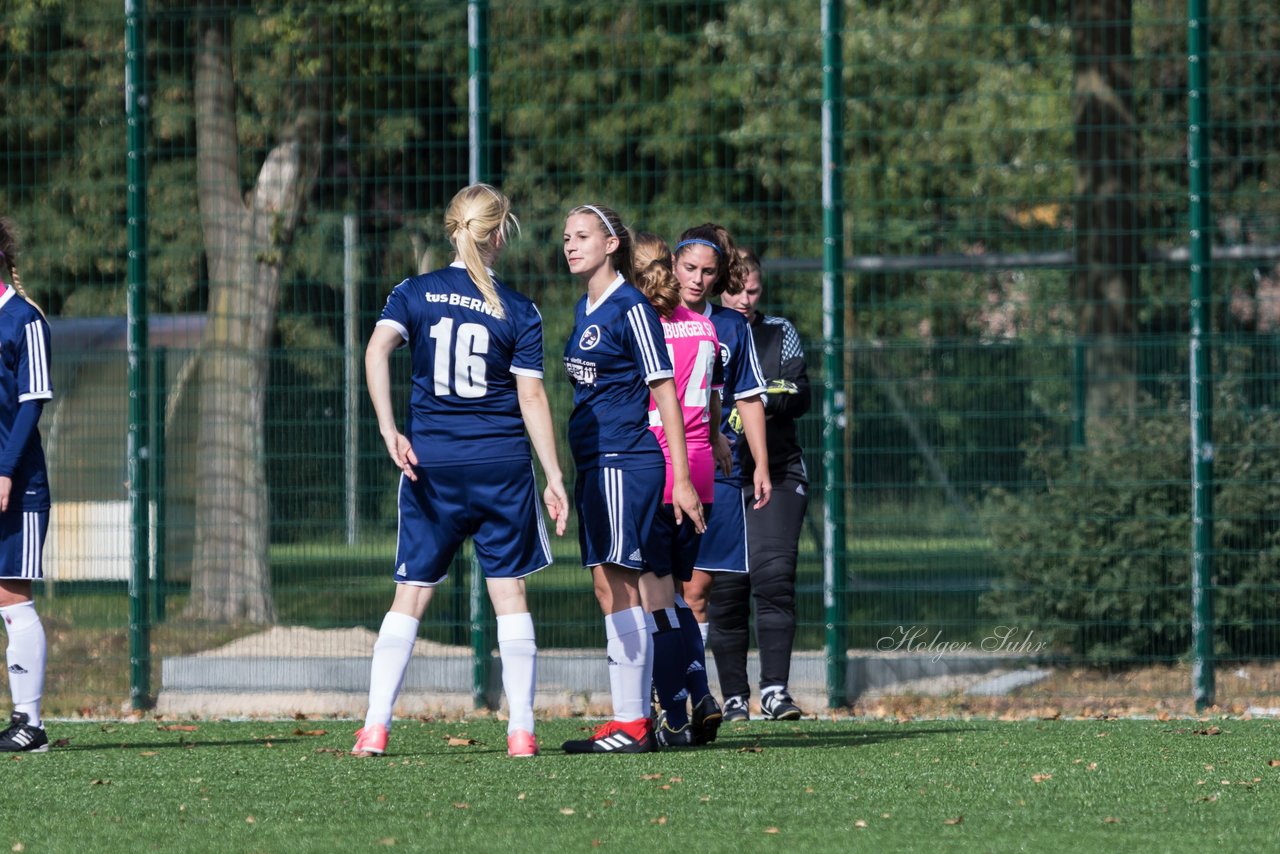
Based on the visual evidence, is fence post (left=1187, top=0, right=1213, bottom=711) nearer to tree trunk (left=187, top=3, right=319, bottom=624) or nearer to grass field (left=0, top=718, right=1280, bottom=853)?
grass field (left=0, top=718, right=1280, bottom=853)

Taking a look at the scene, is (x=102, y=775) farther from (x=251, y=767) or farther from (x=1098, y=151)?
(x=1098, y=151)

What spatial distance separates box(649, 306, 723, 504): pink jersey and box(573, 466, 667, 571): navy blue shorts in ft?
1.65

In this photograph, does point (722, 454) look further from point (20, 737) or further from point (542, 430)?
point (20, 737)

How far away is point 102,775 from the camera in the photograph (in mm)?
6707

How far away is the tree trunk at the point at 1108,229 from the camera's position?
9523mm

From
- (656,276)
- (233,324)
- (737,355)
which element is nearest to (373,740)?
(656,276)

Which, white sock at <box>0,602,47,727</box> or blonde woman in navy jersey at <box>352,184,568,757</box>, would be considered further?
white sock at <box>0,602,47,727</box>

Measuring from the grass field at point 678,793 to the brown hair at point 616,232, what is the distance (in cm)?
179

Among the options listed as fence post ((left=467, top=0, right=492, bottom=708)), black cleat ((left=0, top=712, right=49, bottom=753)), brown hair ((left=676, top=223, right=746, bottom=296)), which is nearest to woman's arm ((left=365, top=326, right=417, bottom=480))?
brown hair ((left=676, top=223, right=746, bottom=296))

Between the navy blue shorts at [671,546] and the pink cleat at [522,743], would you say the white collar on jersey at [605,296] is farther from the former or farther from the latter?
the pink cleat at [522,743]

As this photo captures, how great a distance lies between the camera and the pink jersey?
7.37m

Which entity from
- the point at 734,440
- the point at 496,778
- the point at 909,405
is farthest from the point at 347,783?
the point at 909,405

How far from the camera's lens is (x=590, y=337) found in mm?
6887

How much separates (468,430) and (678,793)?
147 centimetres
